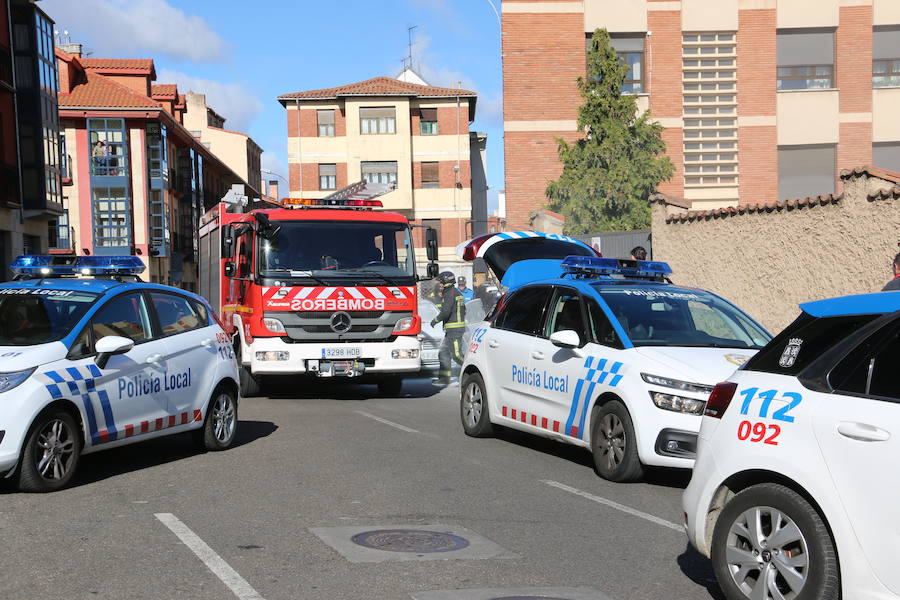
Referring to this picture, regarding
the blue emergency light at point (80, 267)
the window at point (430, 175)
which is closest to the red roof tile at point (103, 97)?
the window at point (430, 175)

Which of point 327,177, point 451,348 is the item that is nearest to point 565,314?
point 451,348

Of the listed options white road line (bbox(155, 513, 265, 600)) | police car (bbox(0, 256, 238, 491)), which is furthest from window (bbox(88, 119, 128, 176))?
white road line (bbox(155, 513, 265, 600))

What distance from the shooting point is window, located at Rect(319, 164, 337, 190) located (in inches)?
2373

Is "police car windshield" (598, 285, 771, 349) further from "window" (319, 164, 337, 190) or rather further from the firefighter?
"window" (319, 164, 337, 190)

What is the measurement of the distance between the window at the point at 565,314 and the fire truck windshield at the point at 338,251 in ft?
17.9

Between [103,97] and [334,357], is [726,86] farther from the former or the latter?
[103,97]

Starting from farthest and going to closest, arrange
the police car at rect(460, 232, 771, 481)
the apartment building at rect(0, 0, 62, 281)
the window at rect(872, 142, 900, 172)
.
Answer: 1. the window at rect(872, 142, 900, 172)
2. the apartment building at rect(0, 0, 62, 281)
3. the police car at rect(460, 232, 771, 481)

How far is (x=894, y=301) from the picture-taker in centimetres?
461

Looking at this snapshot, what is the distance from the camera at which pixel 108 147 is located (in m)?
49.9

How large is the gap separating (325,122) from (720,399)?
56819 mm

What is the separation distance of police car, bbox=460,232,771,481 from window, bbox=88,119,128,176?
137 feet

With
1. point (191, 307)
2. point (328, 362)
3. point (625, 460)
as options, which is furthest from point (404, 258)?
point (625, 460)

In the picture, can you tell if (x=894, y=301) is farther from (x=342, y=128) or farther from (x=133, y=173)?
(x=342, y=128)

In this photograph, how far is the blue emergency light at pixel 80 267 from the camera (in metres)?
10.2
